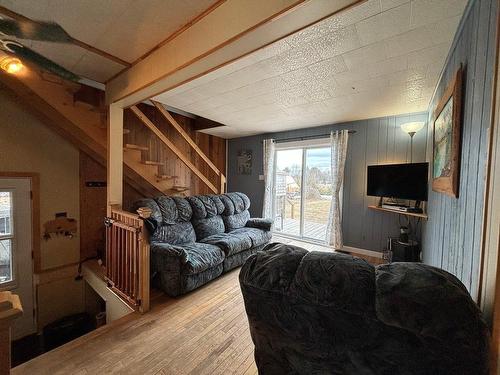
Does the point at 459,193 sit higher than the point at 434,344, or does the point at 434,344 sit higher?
the point at 459,193

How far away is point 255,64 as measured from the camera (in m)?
2.10

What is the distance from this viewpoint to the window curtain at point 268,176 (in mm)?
4945

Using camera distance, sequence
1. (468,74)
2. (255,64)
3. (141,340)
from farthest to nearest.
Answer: (255,64), (141,340), (468,74)

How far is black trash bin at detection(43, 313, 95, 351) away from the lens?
2809 millimetres

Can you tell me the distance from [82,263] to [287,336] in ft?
12.2

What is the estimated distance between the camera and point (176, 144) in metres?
4.45

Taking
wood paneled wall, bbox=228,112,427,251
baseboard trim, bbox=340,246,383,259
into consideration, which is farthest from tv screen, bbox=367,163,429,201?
baseboard trim, bbox=340,246,383,259

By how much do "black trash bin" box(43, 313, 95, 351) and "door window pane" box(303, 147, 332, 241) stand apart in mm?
3983

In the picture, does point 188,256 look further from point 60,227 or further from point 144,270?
point 60,227

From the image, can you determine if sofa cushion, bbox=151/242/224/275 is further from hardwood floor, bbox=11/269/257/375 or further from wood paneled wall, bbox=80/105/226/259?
wood paneled wall, bbox=80/105/226/259

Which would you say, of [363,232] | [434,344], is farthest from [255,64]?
[363,232]

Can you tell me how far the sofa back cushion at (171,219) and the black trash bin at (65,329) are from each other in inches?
68.5

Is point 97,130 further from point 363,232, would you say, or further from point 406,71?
point 363,232

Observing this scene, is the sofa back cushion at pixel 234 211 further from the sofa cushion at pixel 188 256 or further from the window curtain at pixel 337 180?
the window curtain at pixel 337 180
